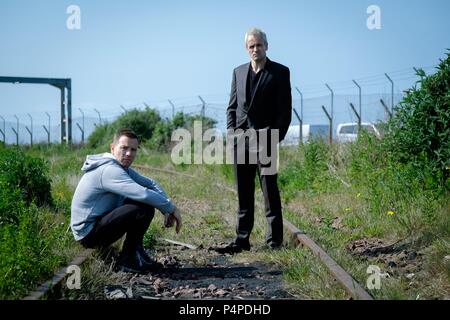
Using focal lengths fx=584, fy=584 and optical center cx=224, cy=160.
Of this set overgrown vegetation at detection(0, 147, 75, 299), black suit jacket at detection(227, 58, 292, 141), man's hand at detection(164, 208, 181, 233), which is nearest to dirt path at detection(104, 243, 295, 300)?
man's hand at detection(164, 208, 181, 233)

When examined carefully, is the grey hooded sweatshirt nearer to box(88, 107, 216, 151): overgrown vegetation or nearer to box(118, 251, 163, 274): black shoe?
box(118, 251, 163, 274): black shoe

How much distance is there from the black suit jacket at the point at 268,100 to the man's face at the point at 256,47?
183 mm

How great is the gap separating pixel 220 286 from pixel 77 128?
100ft

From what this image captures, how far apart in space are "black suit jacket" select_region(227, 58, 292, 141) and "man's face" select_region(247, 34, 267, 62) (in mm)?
183

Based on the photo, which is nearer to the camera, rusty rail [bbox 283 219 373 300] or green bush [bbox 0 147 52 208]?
rusty rail [bbox 283 219 373 300]

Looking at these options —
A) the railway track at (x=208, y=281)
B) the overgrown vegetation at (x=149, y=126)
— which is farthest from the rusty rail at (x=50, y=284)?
the overgrown vegetation at (x=149, y=126)

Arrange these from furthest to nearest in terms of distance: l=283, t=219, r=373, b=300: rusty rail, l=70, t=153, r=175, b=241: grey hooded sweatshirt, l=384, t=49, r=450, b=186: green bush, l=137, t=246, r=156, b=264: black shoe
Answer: l=384, t=49, r=450, b=186: green bush
l=137, t=246, r=156, b=264: black shoe
l=70, t=153, r=175, b=241: grey hooded sweatshirt
l=283, t=219, r=373, b=300: rusty rail

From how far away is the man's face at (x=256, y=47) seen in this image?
604 cm

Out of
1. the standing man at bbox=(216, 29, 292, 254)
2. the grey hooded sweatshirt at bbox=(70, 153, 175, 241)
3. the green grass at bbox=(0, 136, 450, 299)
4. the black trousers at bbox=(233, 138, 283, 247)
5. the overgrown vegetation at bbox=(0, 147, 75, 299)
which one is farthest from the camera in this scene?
the black trousers at bbox=(233, 138, 283, 247)

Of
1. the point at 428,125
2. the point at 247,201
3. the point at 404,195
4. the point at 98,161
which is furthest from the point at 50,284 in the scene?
the point at 428,125

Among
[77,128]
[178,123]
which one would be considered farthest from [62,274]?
[77,128]

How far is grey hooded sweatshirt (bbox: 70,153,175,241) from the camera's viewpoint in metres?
5.25

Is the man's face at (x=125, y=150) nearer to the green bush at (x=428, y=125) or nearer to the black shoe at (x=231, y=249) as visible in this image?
the black shoe at (x=231, y=249)
